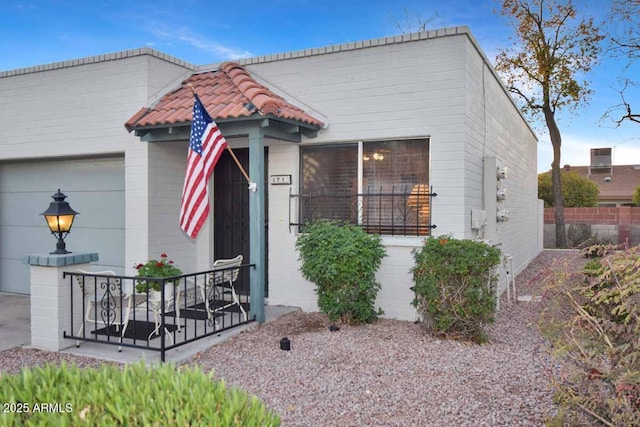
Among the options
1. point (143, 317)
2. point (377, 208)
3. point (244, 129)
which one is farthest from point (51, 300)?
point (377, 208)

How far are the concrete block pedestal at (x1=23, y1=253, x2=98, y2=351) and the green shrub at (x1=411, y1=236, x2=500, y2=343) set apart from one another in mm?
3724

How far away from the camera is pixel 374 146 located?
6805 millimetres

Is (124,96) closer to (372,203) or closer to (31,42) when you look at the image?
(31,42)

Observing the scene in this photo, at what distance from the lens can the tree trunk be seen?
18.0m

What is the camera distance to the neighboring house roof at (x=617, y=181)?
29781 millimetres

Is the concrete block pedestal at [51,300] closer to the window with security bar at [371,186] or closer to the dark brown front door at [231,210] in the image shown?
the dark brown front door at [231,210]

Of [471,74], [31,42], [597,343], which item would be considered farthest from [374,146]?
[31,42]

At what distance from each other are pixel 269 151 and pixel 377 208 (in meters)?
1.79

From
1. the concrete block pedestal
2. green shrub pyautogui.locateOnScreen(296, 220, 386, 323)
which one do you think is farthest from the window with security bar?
the concrete block pedestal

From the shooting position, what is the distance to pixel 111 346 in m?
5.34

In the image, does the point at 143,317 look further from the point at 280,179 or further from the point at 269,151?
the point at 269,151

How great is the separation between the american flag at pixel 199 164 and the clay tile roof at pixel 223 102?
471mm

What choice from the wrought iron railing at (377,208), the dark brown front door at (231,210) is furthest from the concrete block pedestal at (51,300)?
the wrought iron railing at (377,208)

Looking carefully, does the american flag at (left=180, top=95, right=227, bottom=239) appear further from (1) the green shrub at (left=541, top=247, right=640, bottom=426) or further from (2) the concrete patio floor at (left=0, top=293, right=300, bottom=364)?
(1) the green shrub at (left=541, top=247, right=640, bottom=426)
